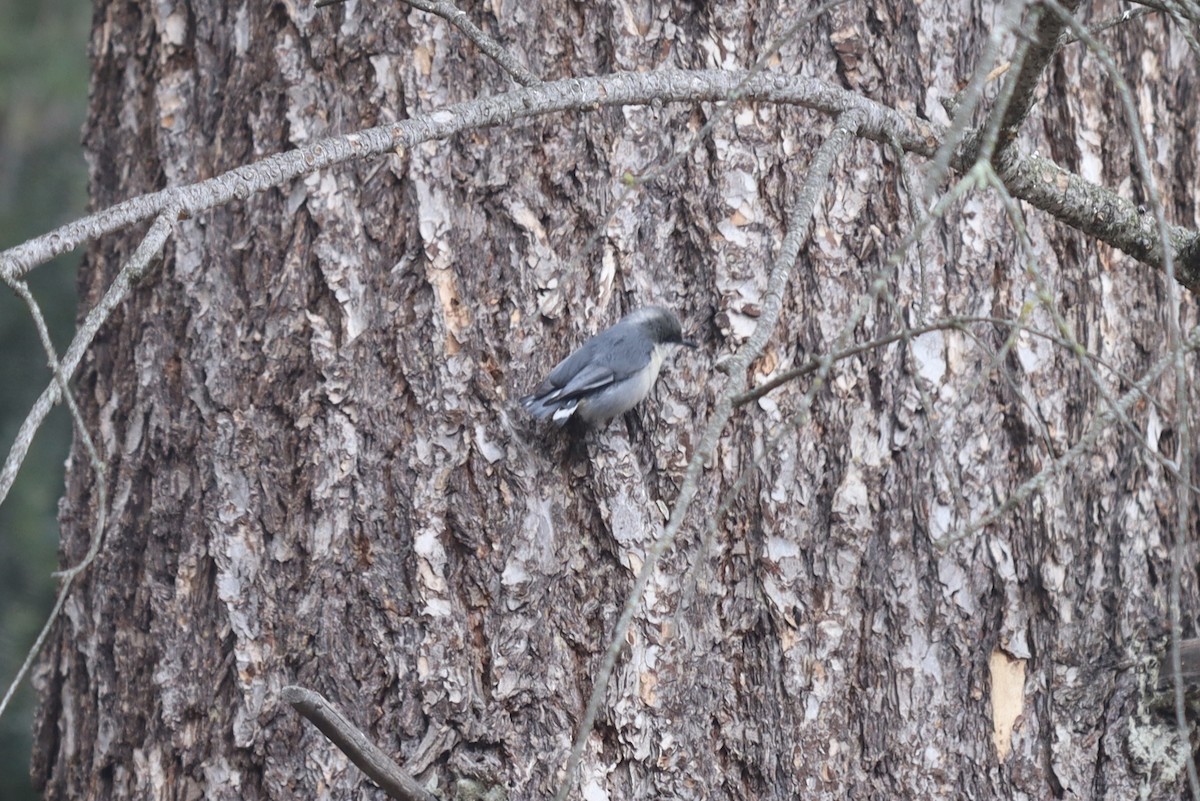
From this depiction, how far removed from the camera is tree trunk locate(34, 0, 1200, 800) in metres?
1.87

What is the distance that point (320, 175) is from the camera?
81.4 inches

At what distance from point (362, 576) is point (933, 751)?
1.02 m

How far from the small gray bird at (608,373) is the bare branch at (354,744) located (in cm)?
63

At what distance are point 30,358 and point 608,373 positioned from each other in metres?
3.17

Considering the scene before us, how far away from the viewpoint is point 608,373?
1813 millimetres

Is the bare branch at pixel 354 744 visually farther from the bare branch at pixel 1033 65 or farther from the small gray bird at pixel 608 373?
the bare branch at pixel 1033 65

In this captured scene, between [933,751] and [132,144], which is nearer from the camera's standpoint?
[933,751]

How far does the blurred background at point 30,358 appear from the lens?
3879mm

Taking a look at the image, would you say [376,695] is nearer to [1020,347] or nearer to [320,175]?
[320,175]

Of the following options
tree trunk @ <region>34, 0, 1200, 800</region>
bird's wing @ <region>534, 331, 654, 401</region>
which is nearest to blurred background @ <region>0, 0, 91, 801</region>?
tree trunk @ <region>34, 0, 1200, 800</region>

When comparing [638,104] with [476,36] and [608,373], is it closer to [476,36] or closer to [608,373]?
[476,36]

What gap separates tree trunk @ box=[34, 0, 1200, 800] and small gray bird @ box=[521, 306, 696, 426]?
0.16 ft

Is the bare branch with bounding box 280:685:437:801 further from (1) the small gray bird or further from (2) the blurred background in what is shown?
(2) the blurred background

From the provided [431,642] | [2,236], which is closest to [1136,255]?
[431,642]
